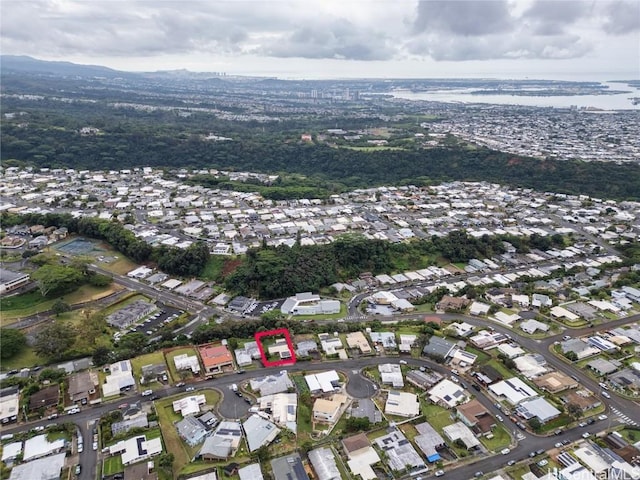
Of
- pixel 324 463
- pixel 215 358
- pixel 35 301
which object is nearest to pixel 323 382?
pixel 324 463

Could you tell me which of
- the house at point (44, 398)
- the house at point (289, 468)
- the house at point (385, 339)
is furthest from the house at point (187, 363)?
the house at point (385, 339)

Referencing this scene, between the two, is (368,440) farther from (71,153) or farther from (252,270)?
(71,153)

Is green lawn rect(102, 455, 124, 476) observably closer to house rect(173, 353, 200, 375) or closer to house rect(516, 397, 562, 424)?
house rect(173, 353, 200, 375)

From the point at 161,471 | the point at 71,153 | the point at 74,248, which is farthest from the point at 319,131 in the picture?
the point at 161,471

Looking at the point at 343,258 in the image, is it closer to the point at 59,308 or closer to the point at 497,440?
the point at 497,440

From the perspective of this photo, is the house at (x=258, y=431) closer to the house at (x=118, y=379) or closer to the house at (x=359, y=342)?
the house at (x=118, y=379)

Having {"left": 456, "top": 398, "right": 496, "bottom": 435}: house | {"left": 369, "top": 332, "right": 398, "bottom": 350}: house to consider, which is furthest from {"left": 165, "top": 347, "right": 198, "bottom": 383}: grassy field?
{"left": 456, "top": 398, "right": 496, "bottom": 435}: house
